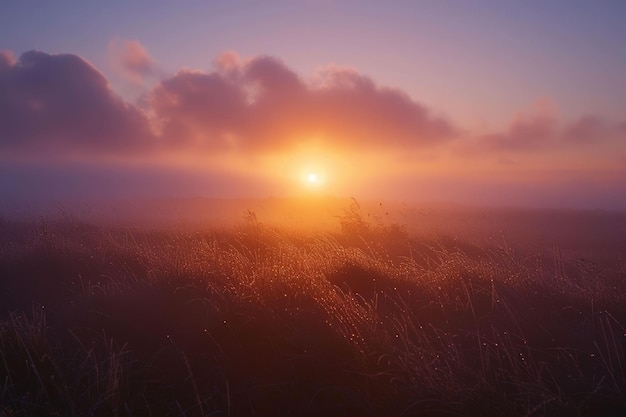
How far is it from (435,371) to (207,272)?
376 cm

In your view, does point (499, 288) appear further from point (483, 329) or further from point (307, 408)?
point (307, 408)

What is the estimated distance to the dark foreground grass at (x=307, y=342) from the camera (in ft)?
13.4

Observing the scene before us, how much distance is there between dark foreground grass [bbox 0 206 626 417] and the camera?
13.4 feet

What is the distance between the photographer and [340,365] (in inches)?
182

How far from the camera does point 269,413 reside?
4078mm

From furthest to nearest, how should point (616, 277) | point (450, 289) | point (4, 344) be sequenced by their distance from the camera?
point (616, 277), point (450, 289), point (4, 344)

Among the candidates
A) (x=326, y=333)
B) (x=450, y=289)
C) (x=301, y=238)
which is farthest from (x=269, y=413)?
(x=301, y=238)

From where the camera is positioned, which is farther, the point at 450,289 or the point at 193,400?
the point at 450,289

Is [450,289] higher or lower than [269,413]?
higher

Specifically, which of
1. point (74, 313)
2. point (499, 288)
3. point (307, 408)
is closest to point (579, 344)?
point (499, 288)

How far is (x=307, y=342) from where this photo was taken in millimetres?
4984

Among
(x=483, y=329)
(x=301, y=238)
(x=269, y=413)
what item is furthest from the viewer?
(x=301, y=238)

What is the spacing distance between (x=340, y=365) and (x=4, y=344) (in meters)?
2.93

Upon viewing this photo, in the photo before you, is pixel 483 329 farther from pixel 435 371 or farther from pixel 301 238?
pixel 301 238
